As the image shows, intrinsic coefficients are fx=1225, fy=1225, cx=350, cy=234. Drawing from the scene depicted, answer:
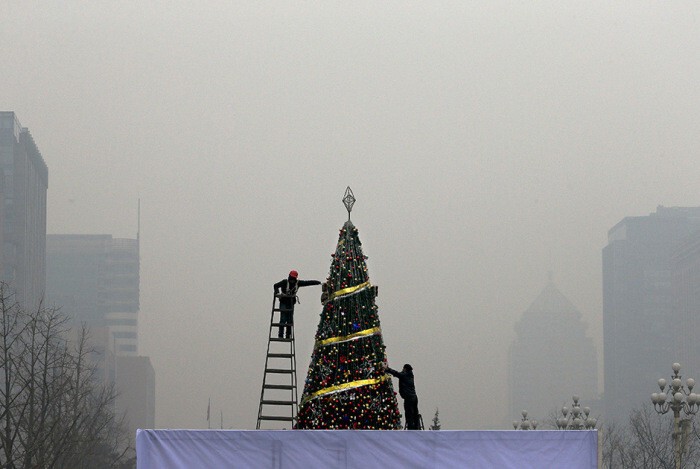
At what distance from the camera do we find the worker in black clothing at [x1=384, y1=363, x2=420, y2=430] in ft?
55.1

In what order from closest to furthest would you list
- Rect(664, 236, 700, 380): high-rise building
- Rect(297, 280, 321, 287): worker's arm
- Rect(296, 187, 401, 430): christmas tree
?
1. Rect(296, 187, 401, 430): christmas tree
2. Rect(297, 280, 321, 287): worker's arm
3. Rect(664, 236, 700, 380): high-rise building

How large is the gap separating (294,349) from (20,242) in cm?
11566

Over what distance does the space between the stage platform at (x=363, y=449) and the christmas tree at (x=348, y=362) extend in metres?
4.15

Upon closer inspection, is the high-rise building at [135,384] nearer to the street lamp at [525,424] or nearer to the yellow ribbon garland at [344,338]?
the street lamp at [525,424]

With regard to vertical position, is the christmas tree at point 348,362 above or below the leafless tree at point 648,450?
above

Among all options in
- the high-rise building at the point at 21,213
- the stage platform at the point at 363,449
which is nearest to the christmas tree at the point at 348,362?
the stage platform at the point at 363,449

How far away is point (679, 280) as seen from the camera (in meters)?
190

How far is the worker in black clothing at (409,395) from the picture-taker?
16781mm

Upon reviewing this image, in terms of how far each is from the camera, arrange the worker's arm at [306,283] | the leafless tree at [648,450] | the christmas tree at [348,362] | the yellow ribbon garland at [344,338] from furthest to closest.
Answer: the leafless tree at [648,450]
the worker's arm at [306,283]
the yellow ribbon garland at [344,338]
the christmas tree at [348,362]

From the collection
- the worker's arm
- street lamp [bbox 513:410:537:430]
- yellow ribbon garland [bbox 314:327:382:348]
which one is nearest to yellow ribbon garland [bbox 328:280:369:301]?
yellow ribbon garland [bbox 314:327:382:348]

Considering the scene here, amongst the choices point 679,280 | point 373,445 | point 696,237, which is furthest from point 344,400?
point 679,280

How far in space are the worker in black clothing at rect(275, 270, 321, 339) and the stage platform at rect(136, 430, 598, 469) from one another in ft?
23.6

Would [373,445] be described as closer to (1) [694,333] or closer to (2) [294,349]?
(2) [294,349]

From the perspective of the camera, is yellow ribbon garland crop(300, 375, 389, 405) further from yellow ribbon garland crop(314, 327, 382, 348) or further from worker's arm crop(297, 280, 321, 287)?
worker's arm crop(297, 280, 321, 287)
